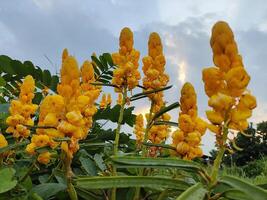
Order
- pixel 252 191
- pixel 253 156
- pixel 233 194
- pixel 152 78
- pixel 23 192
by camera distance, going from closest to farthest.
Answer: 1. pixel 252 191
2. pixel 233 194
3. pixel 23 192
4. pixel 152 78
5. pixel 253 156

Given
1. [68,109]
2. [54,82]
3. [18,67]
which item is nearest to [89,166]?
[68,109]

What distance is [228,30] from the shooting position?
112cm

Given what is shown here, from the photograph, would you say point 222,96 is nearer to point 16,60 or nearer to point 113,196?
point 113,196

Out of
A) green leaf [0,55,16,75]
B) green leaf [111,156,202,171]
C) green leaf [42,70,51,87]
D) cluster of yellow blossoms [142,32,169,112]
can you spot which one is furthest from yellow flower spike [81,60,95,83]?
green leaf [0,55,16,75]

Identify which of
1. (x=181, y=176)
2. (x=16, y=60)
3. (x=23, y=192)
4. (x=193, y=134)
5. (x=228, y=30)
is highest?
(x=16, y=60)

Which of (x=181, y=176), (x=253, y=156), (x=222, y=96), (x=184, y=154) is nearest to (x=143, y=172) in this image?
(x=181, y=176)

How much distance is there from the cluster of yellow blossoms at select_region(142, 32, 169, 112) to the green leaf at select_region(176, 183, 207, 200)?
72 cm

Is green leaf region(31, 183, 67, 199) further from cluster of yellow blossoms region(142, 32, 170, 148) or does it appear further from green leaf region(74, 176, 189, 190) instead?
cluster of yellow blossoms region(142, 32, 170, 148)

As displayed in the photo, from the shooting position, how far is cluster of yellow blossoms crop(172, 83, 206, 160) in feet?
4.26

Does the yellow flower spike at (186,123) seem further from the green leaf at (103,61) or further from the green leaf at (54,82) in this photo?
the green leaf at (103,61)

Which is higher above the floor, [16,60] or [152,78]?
[16,60]

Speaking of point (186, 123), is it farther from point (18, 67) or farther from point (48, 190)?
point (18, 67)

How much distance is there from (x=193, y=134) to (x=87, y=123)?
455 millimetres

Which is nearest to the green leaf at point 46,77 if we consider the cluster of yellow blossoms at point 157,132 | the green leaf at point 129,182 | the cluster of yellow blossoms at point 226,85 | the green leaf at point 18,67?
the green leaf at point 18,67
